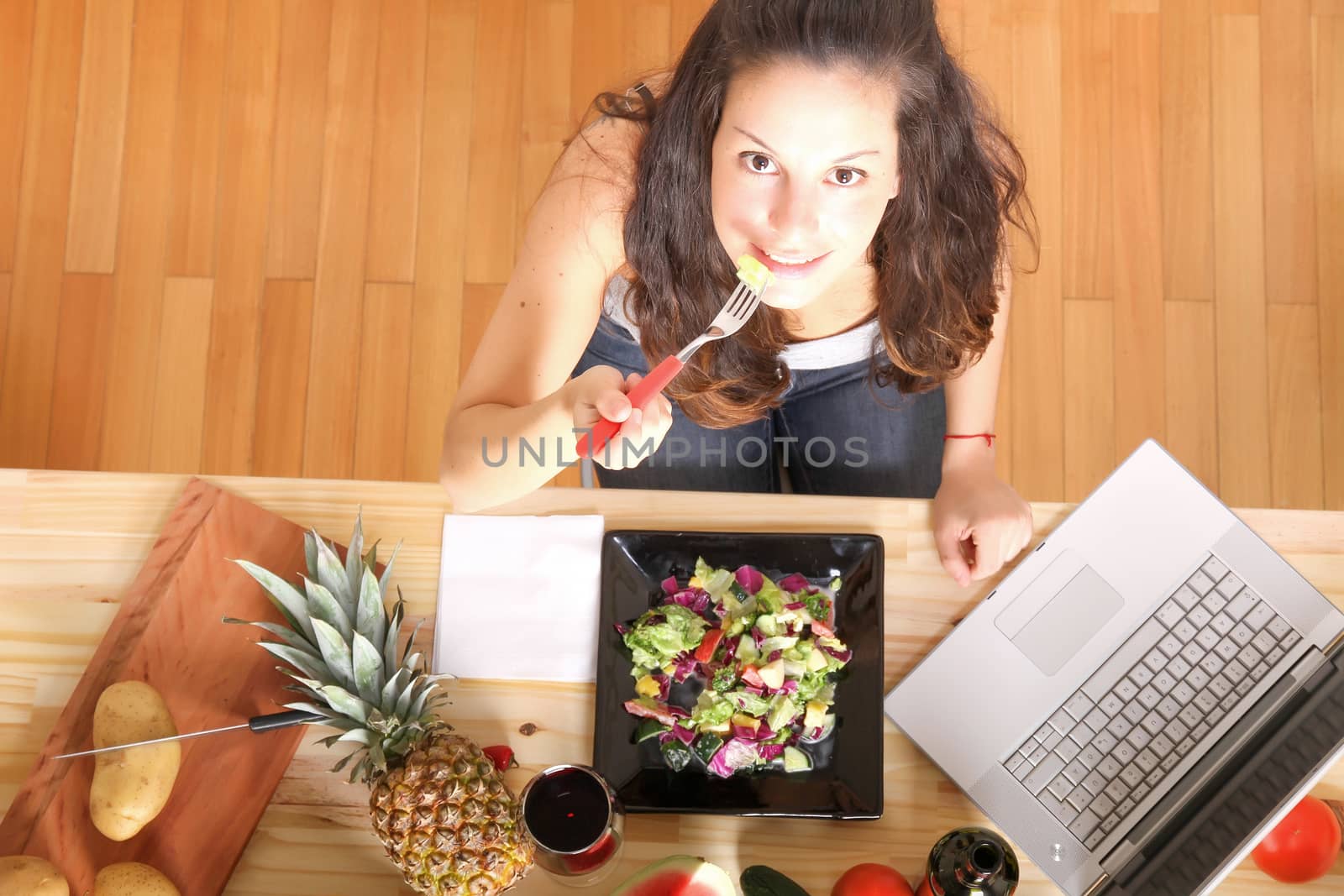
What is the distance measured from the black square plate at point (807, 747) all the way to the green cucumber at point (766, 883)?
0.24 ft

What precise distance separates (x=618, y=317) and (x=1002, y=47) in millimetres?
1150

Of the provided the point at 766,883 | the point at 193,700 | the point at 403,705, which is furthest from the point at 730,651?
the point at 193,700

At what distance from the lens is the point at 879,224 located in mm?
1233

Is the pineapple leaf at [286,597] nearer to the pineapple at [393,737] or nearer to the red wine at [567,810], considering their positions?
the pineapple at [393,737]

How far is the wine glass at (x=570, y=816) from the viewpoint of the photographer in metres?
0.93

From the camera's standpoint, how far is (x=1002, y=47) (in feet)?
6.72

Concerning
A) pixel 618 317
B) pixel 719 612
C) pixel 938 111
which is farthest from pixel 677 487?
pixel 938 111

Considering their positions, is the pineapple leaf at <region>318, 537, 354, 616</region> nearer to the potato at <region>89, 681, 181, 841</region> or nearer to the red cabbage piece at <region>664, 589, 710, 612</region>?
the potato at <region>89, 681, 181, 841</region>

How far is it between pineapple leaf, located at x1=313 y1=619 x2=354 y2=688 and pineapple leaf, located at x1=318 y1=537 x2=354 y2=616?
0.10 feet

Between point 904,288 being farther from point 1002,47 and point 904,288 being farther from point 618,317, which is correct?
point 1002,47

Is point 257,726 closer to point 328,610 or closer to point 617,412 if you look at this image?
point 328,610

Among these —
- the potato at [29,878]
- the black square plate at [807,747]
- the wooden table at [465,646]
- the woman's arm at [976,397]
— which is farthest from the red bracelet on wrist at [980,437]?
the potato at [29,878]

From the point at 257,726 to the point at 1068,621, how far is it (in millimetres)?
836

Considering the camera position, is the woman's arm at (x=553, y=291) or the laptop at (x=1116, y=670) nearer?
the laptop at (x=1116, y=670)
